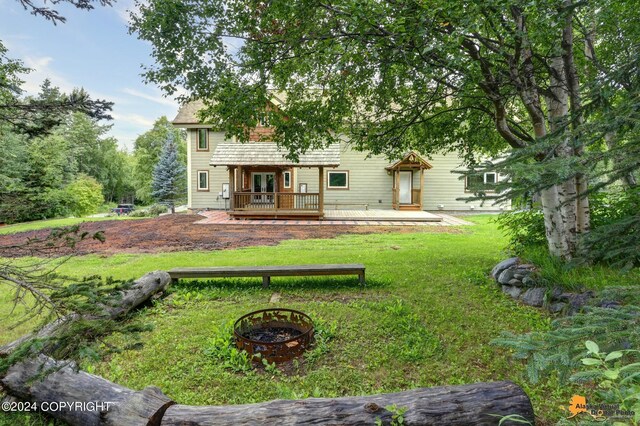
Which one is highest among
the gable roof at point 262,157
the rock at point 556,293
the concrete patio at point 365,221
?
the gable roof at point 262,157

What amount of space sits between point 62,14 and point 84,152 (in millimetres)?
41279

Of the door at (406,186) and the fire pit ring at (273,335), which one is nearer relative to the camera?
the fire pit ring at (273,335)

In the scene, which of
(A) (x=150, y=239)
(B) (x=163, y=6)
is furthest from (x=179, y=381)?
(A) (x=150, y=239)

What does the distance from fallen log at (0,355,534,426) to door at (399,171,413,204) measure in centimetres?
1997

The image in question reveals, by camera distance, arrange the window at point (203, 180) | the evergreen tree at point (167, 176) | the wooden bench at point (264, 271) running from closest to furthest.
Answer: the wooden bench at point (264, 271)
the window at point (203, 180)
the evergreen tree at point (167, 176)

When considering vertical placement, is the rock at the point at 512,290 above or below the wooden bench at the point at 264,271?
below

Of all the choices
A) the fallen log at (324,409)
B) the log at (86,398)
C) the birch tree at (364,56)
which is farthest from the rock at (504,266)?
the log at (86,398)

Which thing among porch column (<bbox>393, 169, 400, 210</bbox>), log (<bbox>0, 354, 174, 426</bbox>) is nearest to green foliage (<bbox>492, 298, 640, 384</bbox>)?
log (<bbox>0, 354, 174, 426</bbox>)

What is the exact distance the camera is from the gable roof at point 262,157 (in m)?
17.0

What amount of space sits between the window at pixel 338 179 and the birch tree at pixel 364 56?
14852 mm

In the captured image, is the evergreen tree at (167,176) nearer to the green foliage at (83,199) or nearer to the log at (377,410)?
the green foliage at (83,199)

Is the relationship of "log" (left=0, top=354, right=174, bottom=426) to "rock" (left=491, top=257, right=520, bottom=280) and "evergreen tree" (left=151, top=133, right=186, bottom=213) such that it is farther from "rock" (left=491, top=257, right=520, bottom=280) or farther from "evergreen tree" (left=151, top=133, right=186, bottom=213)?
"evergreen tree" (left=151, top=133, right=186, bottom=213)

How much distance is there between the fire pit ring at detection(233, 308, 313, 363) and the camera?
3.83 m

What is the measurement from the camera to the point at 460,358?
3.87 metres
